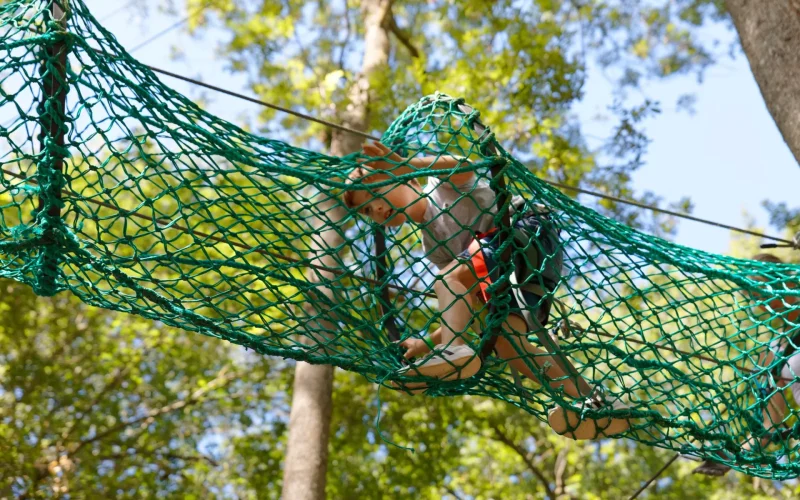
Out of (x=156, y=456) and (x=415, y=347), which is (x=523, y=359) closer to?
(x=415, y=347)

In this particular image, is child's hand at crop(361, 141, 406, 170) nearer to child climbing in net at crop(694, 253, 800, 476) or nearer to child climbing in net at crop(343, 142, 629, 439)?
child climbing in net at crop(343, 142, 629, 439)

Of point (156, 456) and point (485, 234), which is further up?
point (156, 456)

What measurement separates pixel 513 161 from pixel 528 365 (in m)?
0.46

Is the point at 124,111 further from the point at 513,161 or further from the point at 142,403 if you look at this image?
the point at 142,403

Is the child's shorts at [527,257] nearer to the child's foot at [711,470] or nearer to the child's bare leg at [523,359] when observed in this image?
the child's bare leg at [523,359]

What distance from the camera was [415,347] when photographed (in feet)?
6.68

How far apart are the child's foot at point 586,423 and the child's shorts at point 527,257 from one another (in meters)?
0.22

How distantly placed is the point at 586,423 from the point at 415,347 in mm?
445

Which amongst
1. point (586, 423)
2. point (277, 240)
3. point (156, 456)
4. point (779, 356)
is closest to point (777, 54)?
point (779, 356)

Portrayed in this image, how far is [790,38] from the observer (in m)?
2.59

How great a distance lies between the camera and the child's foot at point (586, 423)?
2.03 metres

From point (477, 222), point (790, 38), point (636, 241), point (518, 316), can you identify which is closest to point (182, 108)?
point (477, 222)

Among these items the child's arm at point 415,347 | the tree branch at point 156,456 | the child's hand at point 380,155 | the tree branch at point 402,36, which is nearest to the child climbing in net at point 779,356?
the child's arm at point 415,347

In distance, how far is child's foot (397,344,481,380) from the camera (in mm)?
1894
